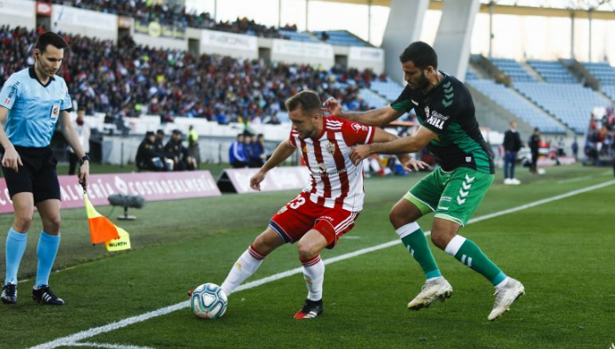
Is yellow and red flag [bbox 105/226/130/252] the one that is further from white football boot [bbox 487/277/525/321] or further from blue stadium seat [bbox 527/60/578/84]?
blue stadium seat [bbox 527/60/578/84]

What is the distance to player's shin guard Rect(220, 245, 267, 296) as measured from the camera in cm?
697

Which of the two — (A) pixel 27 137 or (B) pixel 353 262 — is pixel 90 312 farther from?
(B) pixel 353 262

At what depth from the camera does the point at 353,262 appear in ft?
33.4

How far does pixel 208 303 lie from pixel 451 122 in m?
2.37

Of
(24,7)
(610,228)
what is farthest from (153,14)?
(610,228)

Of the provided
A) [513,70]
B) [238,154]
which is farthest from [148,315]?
[513,70]

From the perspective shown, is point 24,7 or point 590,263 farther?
point 24,7

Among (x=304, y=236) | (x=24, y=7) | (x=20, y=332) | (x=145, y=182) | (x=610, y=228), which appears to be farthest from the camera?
(x=24, y=7)

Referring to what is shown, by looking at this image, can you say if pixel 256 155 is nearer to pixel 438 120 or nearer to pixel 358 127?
pixel 358 127

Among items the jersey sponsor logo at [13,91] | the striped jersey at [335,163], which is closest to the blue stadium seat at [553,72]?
the striped jersey at [335,163]

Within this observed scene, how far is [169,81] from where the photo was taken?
1601 inches

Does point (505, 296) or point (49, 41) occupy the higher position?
point (49, 41)

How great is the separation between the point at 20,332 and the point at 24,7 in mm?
32662

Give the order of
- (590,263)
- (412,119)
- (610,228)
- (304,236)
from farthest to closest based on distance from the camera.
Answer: (412,119), (610,228), (590,263), (304,236)
